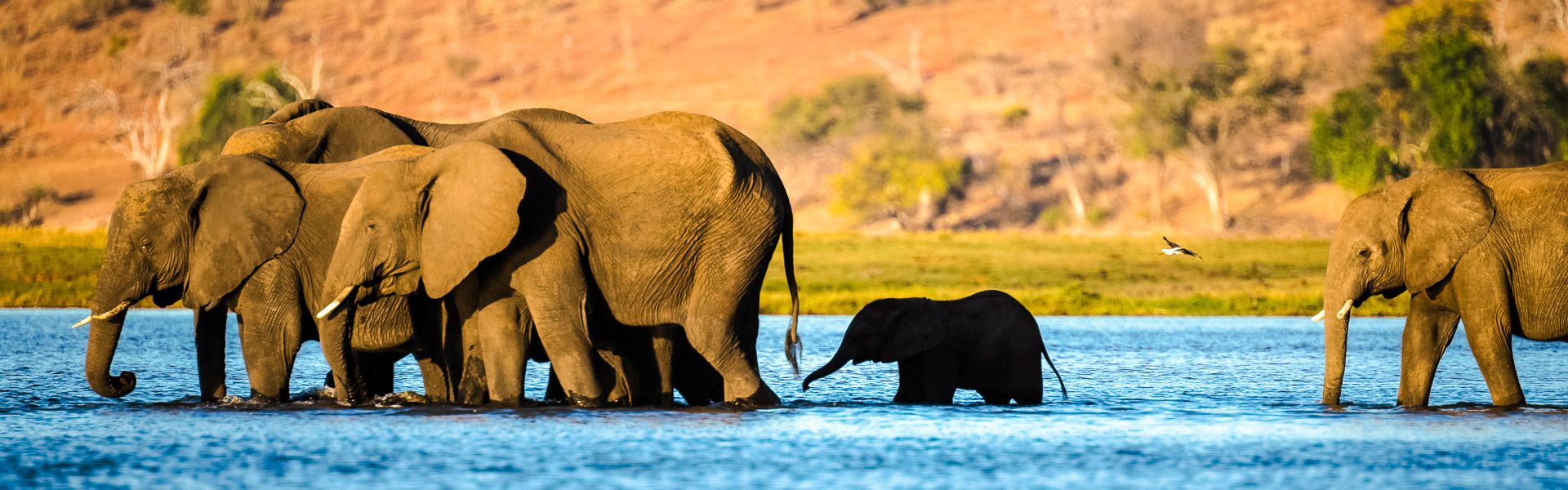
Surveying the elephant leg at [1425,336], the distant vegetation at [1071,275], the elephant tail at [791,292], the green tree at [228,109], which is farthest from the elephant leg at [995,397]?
the green tree at [228,109]

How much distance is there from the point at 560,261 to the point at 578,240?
20cm

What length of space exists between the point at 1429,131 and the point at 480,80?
43304 millimetres

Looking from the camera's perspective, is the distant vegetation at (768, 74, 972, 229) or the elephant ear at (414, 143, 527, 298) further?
the distant vegetation at (768, 74, 972, 229)

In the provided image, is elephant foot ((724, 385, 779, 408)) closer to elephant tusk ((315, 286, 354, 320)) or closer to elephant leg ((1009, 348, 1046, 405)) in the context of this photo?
elephant leg ((1009, 348, 1046, 405))

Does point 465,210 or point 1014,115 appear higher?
point 1014,115

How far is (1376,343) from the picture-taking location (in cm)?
2317

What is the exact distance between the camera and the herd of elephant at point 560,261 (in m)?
12.1

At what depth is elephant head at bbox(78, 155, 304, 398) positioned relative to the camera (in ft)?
41.0

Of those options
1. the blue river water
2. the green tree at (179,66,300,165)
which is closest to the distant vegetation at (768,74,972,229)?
the green tree at (179,66,300,165)

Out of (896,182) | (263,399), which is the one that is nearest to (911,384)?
(263,399)

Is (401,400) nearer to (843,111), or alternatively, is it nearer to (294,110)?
(294,110)

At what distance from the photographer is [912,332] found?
546 inches

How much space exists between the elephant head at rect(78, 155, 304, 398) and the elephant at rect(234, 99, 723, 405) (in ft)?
4.35

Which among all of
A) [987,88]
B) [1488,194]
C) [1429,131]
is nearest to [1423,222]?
[1488,194]
